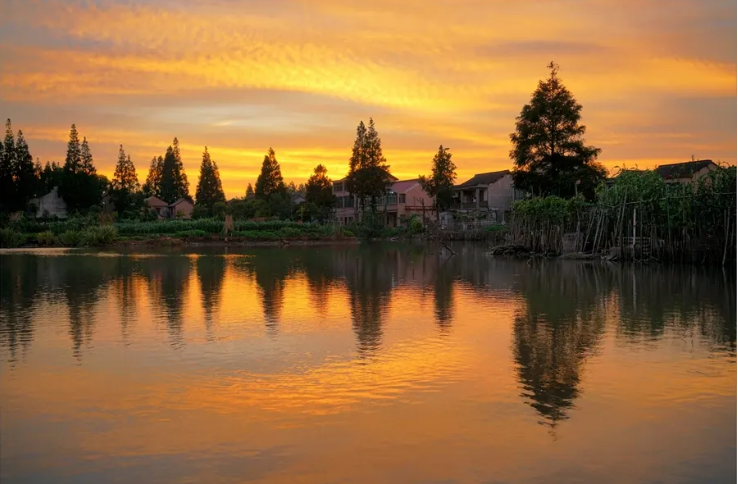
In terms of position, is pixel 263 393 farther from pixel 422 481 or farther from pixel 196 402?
pixel 422 481

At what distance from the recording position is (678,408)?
736 cm

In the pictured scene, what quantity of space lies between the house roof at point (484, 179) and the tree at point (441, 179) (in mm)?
2095

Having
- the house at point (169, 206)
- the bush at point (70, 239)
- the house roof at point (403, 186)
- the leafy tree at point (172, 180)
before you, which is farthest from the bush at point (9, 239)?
the leafy tree at point (172, 180)

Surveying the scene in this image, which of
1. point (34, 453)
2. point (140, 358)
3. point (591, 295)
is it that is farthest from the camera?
point (591, 295)

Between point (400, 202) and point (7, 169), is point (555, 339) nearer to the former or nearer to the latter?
point (7, 169)

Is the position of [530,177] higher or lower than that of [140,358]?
higher

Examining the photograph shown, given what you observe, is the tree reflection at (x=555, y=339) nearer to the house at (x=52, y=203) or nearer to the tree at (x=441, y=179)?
the tree at (x=441, y=179)

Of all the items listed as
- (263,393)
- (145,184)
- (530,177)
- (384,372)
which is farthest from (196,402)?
(145,184)

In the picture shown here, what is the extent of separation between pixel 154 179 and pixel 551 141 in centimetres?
6629

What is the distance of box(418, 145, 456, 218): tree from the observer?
233 feet

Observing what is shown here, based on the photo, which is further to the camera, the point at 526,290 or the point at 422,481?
the point at 526,290

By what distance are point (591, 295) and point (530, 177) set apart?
30.5 metres

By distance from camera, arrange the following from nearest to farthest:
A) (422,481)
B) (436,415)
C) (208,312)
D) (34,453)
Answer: (422,481) → (34,453) → (436,415) → (208,312)

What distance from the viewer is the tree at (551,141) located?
4584 cm
